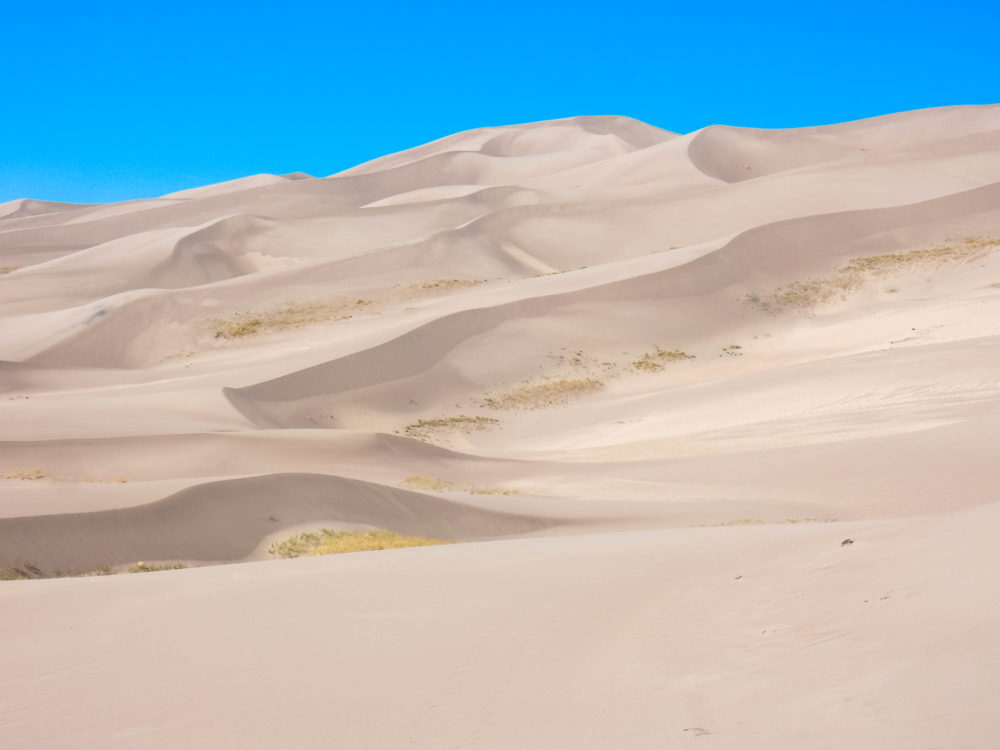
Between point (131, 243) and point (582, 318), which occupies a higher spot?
point (131, 243)

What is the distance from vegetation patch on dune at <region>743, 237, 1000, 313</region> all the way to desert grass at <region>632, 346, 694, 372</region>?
422 centimetres

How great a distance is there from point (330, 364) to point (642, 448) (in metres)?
9.81

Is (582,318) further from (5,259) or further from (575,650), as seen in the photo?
(5,259)

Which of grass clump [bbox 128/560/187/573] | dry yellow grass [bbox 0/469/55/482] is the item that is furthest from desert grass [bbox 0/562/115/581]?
dry yellow grass [bbox 0/469/55/482]

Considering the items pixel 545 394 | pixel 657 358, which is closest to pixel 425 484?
pixel 545 394

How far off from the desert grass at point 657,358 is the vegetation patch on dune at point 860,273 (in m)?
4.22

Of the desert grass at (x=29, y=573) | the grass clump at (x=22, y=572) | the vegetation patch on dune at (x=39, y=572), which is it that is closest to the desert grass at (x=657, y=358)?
the vegetation patch on dune at (x=39, y=572)

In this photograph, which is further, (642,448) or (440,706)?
(642,448)

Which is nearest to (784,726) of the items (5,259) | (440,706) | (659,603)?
(440,706)

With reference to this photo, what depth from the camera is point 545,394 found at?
28297 millimetres

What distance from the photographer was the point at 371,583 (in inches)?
310

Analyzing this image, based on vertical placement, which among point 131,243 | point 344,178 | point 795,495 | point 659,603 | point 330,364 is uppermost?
point 344,178

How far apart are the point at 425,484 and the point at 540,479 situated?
2203 millimetres

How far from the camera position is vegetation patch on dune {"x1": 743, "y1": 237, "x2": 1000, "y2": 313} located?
33.7 meters
